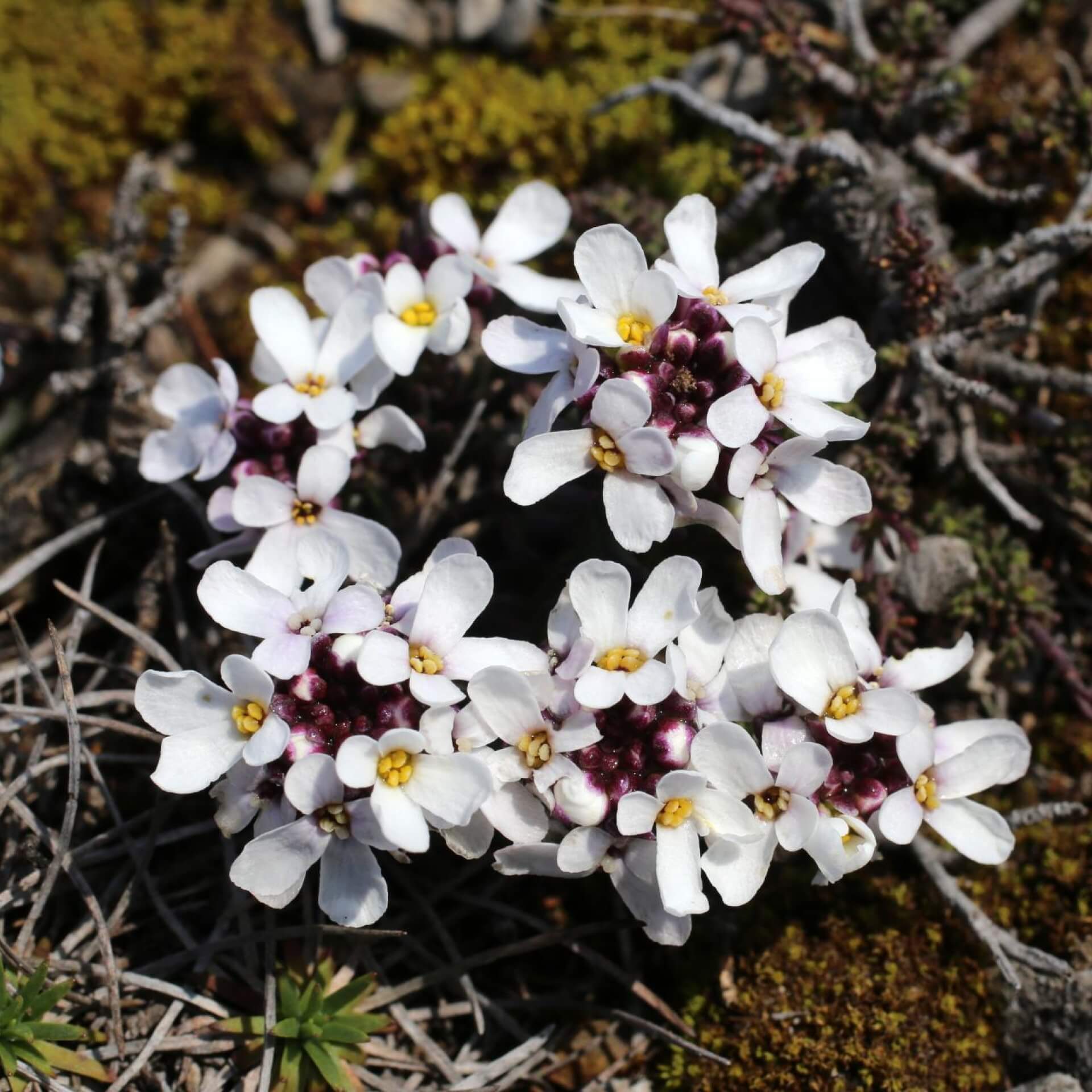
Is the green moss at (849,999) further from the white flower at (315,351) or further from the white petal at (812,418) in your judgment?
the white flower at (315,351)

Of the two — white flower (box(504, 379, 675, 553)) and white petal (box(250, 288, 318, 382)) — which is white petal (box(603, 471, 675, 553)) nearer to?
white flower (box(504, 379, 675, 553))

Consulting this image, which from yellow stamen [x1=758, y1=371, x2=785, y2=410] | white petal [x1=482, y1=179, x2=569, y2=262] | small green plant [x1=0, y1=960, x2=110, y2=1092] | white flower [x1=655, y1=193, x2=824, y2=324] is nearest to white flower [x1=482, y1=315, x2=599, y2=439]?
white flower [x1=655, y1=193, x2=824, y2=324]

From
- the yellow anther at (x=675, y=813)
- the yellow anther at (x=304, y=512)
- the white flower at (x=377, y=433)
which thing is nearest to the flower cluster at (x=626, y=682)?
the yellow anther at (x=675, y=813)

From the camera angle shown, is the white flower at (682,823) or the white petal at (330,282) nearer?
the white flower at (682,823)

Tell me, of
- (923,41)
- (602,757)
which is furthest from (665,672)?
(923,41)

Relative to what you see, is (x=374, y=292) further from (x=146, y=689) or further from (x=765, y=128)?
(x=765, y=128)
